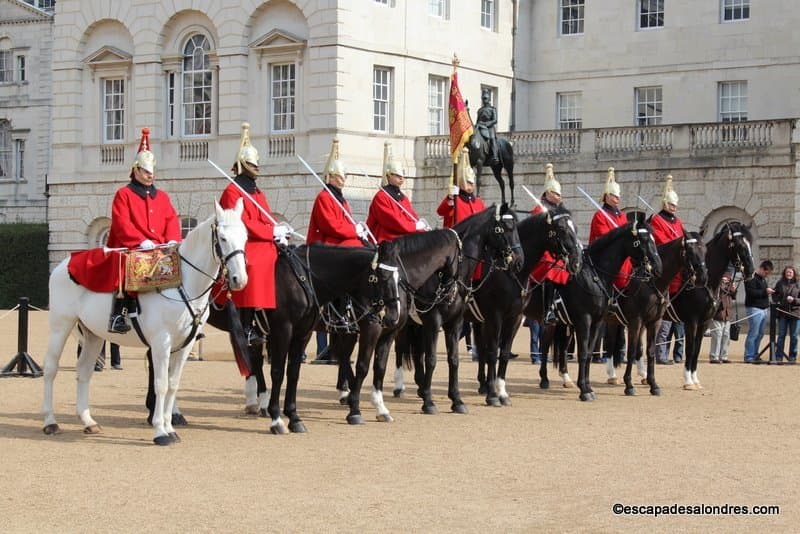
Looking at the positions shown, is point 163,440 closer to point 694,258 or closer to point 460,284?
point 460,284

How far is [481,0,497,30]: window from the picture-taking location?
40.8 metres

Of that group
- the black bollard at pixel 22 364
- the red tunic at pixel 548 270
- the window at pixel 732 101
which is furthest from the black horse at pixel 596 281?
the window at pixel 732 101

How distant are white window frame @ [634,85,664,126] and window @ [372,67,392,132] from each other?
7.83 m

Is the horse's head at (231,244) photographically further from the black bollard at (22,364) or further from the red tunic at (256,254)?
the black bollard at (22,364)

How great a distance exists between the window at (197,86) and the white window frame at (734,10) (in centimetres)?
1390

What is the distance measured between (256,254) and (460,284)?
2.57 m

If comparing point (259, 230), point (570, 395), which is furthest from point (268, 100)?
point (259, 230)

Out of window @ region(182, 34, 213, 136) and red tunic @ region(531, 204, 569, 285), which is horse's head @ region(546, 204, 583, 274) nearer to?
red tunic @ region(531, 204, 569, 285)

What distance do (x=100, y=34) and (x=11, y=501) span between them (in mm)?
31595

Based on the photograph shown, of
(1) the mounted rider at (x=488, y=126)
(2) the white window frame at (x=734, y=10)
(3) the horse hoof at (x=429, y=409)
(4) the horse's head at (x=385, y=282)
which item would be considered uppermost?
(2) the white window frame at (x=734, y=10)

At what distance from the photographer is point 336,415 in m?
15.4

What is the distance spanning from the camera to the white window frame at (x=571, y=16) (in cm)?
4166

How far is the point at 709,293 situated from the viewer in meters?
18.5

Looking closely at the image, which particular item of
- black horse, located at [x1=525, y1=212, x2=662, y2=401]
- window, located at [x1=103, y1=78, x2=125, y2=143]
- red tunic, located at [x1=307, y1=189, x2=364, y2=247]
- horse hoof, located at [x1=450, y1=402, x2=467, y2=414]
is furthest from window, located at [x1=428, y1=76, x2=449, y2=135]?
horse hoof, located at [x1=450, y1=402, x2=467, y2=414]
